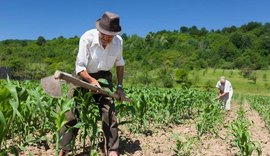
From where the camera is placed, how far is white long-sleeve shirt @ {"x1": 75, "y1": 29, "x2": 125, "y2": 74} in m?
3.98

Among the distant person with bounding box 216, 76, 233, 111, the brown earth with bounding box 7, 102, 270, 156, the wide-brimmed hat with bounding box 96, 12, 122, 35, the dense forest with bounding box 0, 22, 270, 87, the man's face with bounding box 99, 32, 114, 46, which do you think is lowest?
the brown earth with bounding box 7, 102, 270, 156

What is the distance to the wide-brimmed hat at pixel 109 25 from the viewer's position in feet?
12.8

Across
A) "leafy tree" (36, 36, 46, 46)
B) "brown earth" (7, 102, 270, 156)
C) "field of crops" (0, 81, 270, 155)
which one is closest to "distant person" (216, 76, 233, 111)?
"field of crops" (0, 81, 270, 155)

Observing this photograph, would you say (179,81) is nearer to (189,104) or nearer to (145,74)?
(145,74)

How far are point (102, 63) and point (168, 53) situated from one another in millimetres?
70883

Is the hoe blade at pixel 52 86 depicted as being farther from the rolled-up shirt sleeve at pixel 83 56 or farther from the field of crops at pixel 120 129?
the rolled-up shirt sleeve at pixel 83 56

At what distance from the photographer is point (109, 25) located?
3877 millimetres

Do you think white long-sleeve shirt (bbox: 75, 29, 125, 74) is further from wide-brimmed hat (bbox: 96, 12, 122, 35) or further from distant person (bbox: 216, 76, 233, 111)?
distant person (bbox: 216, 76, 233, 111)

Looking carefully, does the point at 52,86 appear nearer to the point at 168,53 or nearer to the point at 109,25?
the point at 109,25

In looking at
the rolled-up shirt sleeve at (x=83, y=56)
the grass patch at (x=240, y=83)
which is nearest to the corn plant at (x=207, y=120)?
the rolled-up shirt sleeve at (x=83, y=56)

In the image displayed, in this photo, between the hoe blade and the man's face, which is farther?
the man's face

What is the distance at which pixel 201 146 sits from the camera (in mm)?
5199

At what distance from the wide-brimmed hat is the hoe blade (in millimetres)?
805

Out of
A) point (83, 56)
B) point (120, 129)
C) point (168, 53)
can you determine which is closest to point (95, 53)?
point (83, 56)
